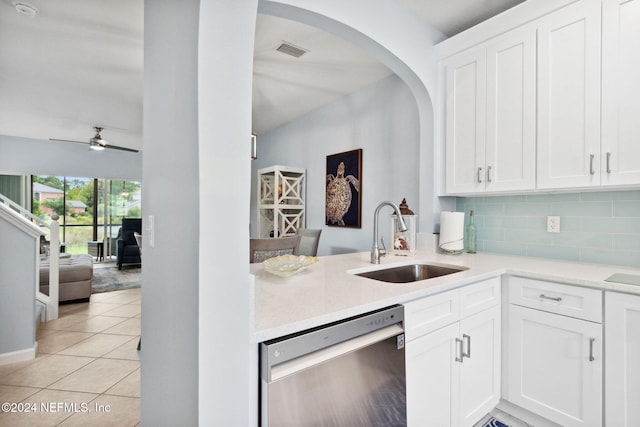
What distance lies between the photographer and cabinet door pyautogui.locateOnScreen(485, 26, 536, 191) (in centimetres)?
191

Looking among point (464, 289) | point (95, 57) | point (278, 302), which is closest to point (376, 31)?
point (464, 289)

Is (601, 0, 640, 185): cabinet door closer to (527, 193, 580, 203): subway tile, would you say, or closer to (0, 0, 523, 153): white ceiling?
(527, 193, 580, 203): subway tile

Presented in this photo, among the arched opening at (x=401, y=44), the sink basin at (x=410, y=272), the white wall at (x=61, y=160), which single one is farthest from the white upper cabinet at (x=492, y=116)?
the white wall at (x=61, y=160)

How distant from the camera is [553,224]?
6.73 ft

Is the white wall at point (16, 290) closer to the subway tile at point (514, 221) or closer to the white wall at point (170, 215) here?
the white wall at point (170, 215)

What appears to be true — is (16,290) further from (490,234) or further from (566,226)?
(566,226)

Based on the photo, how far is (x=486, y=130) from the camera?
211 cm

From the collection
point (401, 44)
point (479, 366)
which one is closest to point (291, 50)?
point (401, 44)

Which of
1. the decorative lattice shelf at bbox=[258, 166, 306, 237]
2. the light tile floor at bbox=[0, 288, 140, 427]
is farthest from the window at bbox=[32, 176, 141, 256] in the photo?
the decorative lattice shelf at bbox=[258, 166, 306, 237]

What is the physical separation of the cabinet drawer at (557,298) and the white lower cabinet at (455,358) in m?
0.11

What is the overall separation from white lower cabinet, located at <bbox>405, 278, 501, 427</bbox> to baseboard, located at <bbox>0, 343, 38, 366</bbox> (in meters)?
2.97

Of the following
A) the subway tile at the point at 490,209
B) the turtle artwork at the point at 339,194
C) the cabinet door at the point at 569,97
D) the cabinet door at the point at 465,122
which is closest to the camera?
the cabinet door at the point at 569,97

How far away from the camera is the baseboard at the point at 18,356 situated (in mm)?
2408

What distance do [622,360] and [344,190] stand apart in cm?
264
